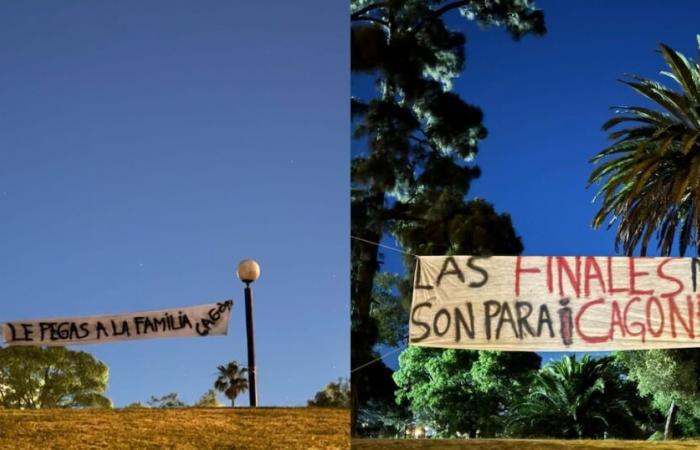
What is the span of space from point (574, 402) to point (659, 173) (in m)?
2.20

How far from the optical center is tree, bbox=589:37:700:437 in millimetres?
7555

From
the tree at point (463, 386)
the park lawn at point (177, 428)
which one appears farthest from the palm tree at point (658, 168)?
the park lawn at point (177, 428)

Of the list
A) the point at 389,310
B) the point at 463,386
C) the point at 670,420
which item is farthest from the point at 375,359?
the point at 670,420

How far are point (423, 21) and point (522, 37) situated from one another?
37.7 inches

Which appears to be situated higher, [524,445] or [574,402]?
[574,402]

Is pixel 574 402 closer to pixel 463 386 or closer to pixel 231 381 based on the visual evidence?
pixel 463 386

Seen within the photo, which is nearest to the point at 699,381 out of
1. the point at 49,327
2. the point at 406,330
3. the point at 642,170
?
the point at 642,170

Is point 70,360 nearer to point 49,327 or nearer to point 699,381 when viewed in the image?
point 49,327

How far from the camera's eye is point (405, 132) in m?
8.52

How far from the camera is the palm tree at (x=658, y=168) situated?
755 cm

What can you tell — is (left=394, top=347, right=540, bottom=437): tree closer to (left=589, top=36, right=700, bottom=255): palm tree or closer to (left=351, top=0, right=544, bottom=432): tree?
(left=351, top=0, right=544, bottom=432): tree

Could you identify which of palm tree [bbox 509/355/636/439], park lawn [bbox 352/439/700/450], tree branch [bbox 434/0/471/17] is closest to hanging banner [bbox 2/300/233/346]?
park lawn [bbox 352/439/700/450]

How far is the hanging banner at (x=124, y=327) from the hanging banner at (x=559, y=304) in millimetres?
2372

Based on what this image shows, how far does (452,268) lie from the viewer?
6.92 meters
